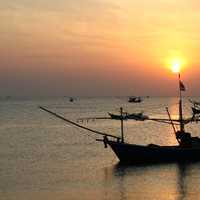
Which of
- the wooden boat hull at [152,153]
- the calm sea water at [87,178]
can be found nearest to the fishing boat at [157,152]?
the wooden boat hull at [152,153]

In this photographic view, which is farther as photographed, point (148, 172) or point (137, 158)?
point (137, 158)

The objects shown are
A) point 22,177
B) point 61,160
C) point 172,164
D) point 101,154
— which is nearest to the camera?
point 22,177

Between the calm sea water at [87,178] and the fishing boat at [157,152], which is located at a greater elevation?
the fishing boat at [157,152]

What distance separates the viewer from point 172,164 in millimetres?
30109

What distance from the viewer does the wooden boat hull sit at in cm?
3014

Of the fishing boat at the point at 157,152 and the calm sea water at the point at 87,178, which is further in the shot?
the fishing boat at the point at 157,152

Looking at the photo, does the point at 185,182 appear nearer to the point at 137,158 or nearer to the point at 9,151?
the point at 137,158

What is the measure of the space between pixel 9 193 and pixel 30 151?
17.8 metres

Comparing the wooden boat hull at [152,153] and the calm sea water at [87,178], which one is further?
the wooden boat hull at [152,153]

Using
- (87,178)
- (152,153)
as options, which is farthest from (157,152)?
(87,178)

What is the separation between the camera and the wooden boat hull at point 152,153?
30141 mm

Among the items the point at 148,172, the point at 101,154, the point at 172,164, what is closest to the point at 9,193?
the point at 148,172

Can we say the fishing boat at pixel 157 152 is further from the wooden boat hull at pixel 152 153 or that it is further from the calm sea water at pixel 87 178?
the calm sea water at pixel 87 178

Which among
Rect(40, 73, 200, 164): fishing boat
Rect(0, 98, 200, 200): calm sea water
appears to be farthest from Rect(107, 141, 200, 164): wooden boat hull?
Rect(0, 98, 200, 200): calm sea water
